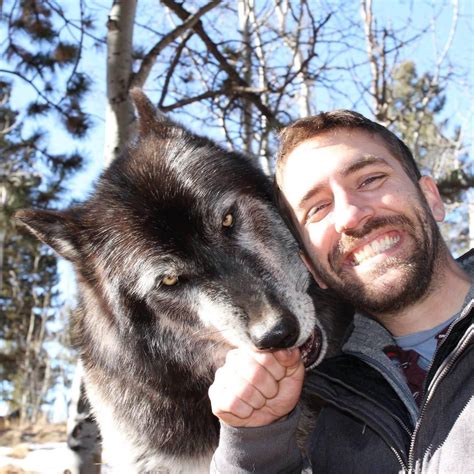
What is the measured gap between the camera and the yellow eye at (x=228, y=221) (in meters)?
2.59

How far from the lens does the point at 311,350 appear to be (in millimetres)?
2408

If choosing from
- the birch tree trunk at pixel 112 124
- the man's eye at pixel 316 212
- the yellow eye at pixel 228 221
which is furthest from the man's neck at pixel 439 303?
the birch tree trunk at pixel 112 124

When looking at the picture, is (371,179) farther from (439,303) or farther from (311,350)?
(311,350)

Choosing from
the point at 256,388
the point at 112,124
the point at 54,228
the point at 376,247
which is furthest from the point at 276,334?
the point at 112,124

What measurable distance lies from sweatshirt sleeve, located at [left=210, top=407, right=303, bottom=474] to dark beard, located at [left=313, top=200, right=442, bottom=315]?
1.75 feet

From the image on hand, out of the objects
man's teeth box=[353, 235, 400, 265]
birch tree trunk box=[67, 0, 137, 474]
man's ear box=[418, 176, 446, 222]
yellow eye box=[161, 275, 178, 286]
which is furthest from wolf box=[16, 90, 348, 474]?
birch tree trunk box=[67, 0, 137, 474]

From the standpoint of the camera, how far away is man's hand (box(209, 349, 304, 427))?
1.81m

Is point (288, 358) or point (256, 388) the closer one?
point (256, 388)

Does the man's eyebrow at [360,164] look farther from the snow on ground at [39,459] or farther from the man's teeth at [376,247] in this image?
the snow on ground at [39,459]

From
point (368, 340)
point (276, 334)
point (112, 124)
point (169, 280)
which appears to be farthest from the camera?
point (112, 124)

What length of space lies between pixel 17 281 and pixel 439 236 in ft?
59.5

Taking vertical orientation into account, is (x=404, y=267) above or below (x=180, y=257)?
below

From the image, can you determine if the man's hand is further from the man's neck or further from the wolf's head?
the man's neck

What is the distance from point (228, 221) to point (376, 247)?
0.73 m
